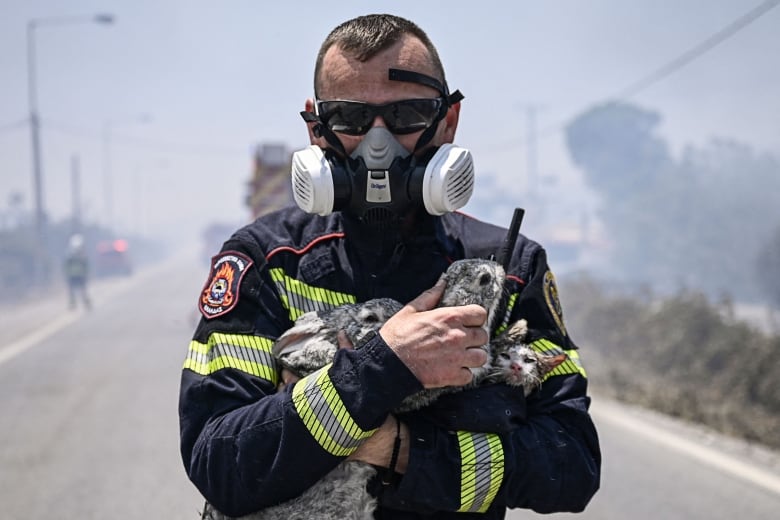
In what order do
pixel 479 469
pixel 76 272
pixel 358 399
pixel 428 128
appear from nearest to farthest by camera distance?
pixel 358 399
pixel 479 469
pixel 428 128
pixel 76 272

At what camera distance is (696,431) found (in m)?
7.27

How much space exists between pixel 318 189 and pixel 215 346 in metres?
0.49

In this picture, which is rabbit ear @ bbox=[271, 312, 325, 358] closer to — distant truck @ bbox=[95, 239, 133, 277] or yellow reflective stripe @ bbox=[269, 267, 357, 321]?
yellow reflective stripe @ bbox=[269, 267, 357, 321]

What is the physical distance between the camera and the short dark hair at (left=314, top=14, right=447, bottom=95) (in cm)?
198

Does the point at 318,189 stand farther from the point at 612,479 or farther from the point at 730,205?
the point at 730,205

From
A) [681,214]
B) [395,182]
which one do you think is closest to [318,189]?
[395,182]

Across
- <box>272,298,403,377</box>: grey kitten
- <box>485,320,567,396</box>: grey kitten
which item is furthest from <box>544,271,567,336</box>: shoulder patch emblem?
<box>272,298,403,377</box>: grey kitten

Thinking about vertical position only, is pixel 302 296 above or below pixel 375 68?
below

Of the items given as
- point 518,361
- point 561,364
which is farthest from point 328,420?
point 561,364

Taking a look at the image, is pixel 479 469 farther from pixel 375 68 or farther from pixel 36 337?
pixel 36 337

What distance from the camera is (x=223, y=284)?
198 cm

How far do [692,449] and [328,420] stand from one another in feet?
18.6

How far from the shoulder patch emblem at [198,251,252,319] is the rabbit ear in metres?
0.15

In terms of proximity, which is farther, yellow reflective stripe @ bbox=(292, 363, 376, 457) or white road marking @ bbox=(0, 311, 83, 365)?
white road marking @ bbox=(0, 311, 83, 365)
